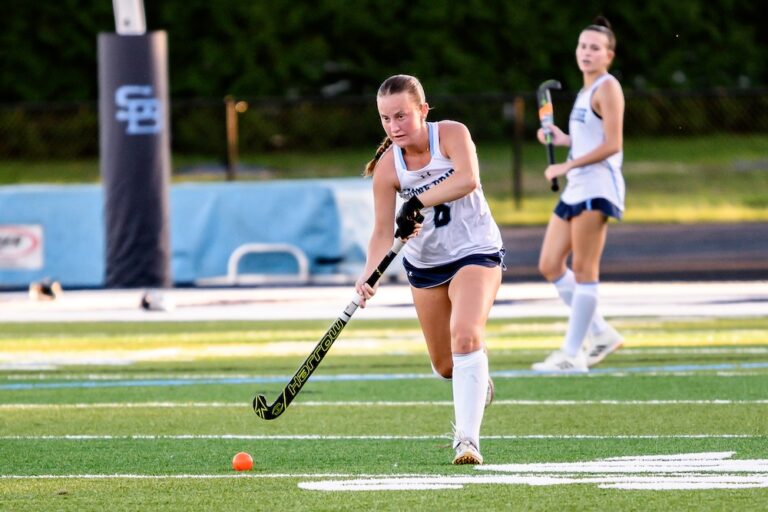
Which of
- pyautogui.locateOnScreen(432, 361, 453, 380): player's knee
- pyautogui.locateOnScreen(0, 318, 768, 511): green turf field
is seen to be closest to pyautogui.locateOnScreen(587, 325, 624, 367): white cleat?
pyautogui.locateOnScreen(0, 318, 768, 511): green turf field

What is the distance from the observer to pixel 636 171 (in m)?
32.8

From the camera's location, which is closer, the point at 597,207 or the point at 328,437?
the point at 328,437

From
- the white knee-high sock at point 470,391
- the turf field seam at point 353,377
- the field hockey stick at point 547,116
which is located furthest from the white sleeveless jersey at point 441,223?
the field hockey stick at point 547,116

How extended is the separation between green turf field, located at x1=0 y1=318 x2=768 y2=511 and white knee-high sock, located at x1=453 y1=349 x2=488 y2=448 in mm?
172

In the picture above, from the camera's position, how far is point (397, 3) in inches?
1620

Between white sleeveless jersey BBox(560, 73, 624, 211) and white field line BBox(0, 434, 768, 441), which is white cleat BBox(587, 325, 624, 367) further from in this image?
white field line BBox(0, 434, 768, 441)

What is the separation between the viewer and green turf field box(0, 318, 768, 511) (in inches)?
241

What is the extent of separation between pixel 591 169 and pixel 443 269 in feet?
9.73

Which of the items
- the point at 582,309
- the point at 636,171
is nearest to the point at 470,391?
the point at 582,309

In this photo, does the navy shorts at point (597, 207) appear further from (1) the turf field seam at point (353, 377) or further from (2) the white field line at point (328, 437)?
(2) the white field line at point (328, 437)

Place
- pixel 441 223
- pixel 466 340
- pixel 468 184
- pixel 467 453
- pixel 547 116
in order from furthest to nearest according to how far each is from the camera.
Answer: pixel 547 116 < pixel 441 223 < pixel 468 184 < pixel 466 340 < pixel 467 453

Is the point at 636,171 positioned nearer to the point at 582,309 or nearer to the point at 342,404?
the point at 582,309

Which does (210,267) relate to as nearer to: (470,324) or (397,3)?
(470,324)

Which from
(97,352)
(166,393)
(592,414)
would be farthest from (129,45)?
(592,414)
